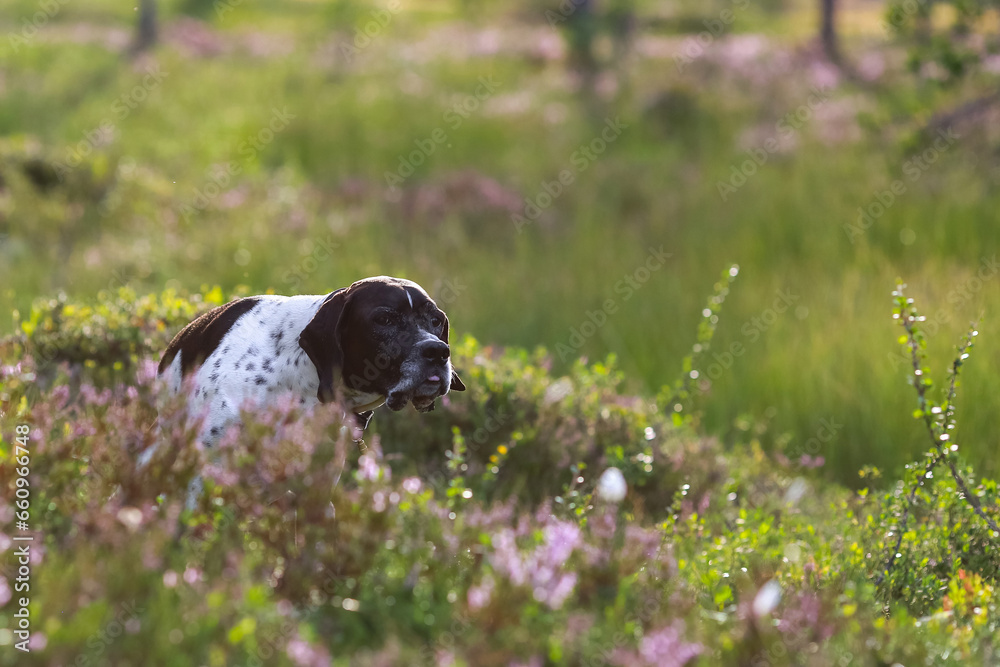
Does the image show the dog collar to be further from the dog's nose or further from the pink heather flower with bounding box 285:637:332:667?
the pink heather flower with bounding box 285:637:332:667

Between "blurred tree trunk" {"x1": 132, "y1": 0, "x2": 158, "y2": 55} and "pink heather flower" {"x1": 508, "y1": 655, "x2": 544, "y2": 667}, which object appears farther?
"blurred tree trunk" {"x1": 132, "y1": 0, "x2": 158, "y2": 55}

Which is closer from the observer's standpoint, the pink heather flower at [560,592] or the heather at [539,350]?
the pink heather flower at [560,592]

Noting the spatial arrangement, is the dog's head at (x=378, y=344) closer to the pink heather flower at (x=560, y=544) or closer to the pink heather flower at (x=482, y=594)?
the pink heather flower at (x=560, y=544)

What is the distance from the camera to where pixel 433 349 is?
146 inches

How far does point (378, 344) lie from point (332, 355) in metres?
0.18

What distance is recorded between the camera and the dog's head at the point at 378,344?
3.69 m

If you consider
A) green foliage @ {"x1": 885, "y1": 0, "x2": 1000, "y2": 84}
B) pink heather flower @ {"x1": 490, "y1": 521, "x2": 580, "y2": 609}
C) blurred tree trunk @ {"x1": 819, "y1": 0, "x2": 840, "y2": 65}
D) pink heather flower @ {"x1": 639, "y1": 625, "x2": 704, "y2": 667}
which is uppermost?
green foliage @ {"x1": 885, "y1": 0, "x2": 1000, "y2": 84}

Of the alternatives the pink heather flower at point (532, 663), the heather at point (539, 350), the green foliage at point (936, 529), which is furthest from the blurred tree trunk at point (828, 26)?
the pink heather flower at point (532, 663)

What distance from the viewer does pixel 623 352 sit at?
816 cm

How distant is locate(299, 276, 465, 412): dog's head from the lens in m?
3.69

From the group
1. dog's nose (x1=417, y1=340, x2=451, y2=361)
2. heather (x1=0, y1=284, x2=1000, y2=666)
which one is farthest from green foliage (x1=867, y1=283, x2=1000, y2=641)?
dog's nose (x1=417, y1=340, x2=451, y2=361)

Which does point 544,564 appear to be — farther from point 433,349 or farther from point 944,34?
point 944,34

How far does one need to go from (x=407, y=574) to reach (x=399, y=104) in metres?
14.4

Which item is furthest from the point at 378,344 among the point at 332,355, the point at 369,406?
the point at 369,406
